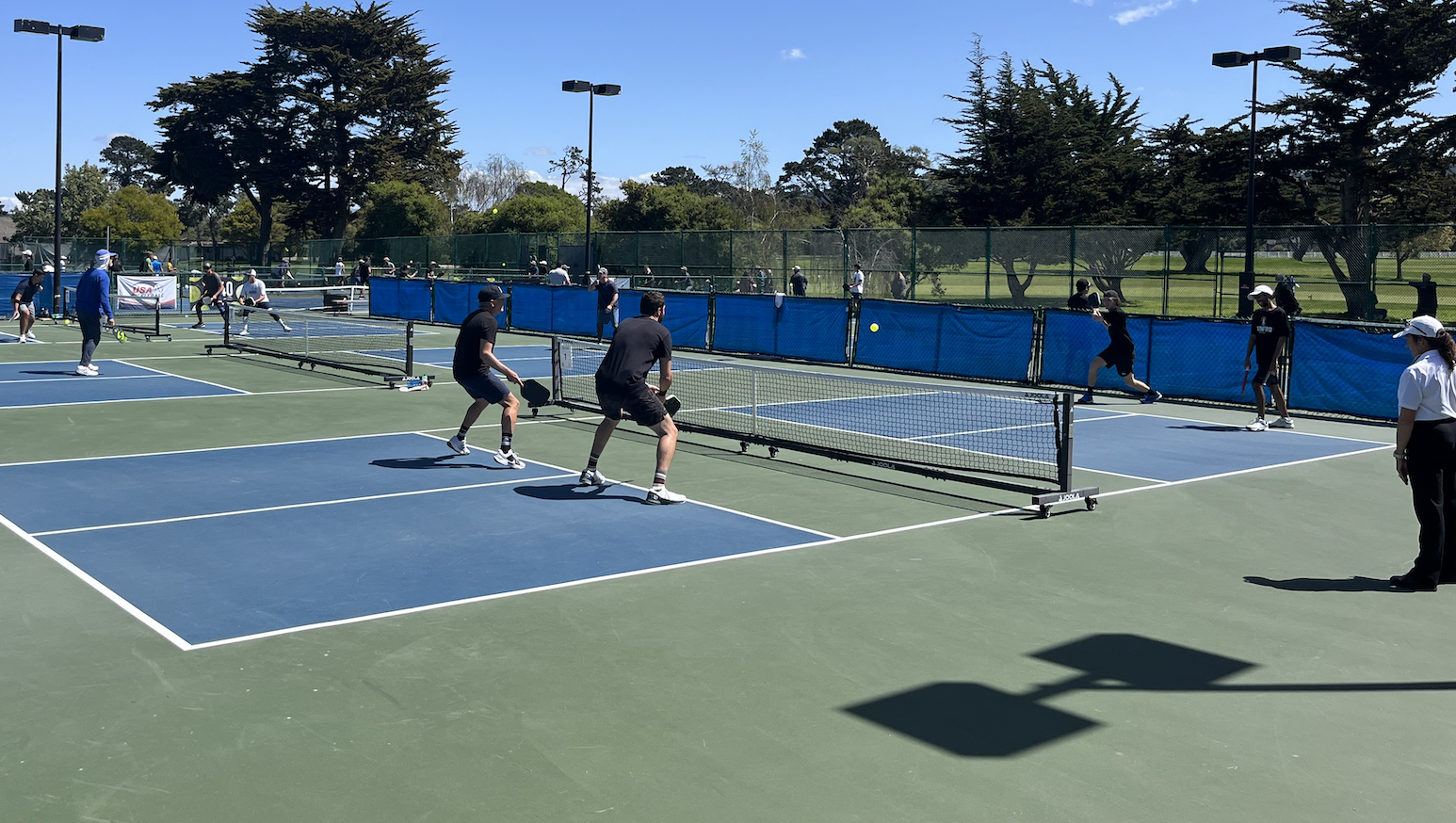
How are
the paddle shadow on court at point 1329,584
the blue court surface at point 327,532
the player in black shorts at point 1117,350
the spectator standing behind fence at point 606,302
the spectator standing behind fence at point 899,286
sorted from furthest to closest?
the spectator standing behind fence at point 899,286, the spectator standing behind fence at point 606,302, the player in black shorts at point 1117,350, the paddle shadow on court at point 1329,584, the blue court surface at point 327,532

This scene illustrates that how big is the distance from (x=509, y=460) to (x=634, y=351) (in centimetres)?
243

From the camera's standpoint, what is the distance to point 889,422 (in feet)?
53.1

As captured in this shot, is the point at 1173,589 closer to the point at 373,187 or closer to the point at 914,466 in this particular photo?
the point at 914,466

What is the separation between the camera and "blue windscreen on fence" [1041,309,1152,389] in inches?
806

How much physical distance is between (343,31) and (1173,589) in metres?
84.2

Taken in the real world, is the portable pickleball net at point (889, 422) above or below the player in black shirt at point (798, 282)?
below

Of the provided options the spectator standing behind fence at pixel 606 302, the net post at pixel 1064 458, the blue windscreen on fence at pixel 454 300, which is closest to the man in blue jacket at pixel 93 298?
the spectator standing behind fence at pixel 606 302

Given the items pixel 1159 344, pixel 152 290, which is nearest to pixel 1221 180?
pixel 1159 344

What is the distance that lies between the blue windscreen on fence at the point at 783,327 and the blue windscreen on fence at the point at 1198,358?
21.9ft

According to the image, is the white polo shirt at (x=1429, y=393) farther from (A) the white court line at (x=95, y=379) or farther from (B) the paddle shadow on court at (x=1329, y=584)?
(A) the white court line at (x=95, y=379)

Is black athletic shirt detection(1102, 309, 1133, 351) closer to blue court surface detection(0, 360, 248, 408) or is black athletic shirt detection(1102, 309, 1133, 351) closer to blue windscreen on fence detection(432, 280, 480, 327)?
blue court surface detection(0, 360, 248, 408)

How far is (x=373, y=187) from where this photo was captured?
7794 centimetres

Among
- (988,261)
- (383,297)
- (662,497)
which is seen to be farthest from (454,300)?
(662,497)

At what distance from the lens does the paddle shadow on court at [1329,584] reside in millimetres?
8266
